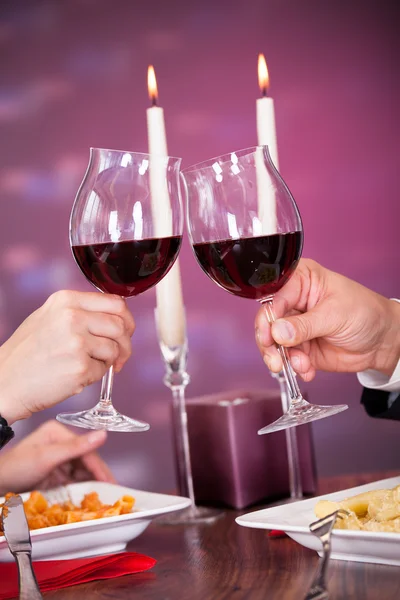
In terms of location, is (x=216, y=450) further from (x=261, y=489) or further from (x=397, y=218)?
(x=397, y=218)

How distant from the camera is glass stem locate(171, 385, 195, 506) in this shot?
4.72 ft

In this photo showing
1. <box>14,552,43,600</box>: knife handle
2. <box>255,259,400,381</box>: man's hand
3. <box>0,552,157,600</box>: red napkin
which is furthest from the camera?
<box>255,259,400,381</box>: man's hand

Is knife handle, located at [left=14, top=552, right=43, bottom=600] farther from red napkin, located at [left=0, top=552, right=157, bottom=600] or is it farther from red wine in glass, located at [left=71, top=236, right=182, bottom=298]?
red wine in glass, located at [left=71, top=236, right=182, bottom=298]

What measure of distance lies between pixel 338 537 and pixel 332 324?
0.46m

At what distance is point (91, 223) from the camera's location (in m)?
1.08

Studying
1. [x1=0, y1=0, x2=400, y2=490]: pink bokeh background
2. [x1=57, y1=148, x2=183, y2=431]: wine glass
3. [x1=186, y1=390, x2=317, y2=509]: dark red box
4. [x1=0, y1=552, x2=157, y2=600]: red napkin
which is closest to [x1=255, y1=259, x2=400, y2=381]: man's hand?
[x1=186, y1=390, x2=317, y2=509]: dark red box

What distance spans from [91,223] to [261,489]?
0.59 metres

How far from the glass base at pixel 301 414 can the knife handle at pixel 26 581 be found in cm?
31

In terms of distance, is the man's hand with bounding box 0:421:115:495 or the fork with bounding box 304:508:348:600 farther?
the man's hand with bounding box 0:421:115:495

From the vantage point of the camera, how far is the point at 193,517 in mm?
1364

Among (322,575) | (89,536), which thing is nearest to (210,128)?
(89,536)

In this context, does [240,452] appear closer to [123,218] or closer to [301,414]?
[301,414]

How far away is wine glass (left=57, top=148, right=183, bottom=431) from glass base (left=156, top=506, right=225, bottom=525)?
0.33 m

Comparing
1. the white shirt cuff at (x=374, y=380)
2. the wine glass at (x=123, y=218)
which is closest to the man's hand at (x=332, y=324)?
the white shirt cuff at (x=374, y=380)
